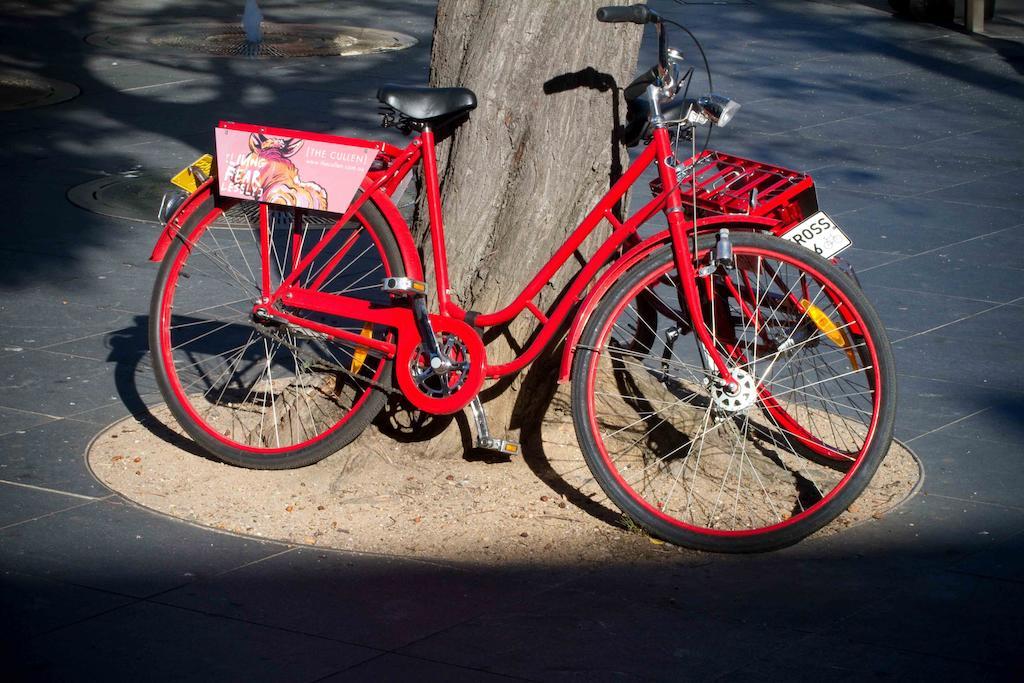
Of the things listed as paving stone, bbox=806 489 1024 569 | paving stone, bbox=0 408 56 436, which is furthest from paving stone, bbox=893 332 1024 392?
paving stone, bbox=0 408 56 436

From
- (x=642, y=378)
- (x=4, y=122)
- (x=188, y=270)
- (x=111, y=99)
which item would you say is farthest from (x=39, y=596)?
(x=111, y=99)

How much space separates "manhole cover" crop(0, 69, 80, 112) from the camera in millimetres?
10758

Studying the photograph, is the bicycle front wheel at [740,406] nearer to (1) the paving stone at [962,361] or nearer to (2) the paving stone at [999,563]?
(2) the paving stone at [999,563]

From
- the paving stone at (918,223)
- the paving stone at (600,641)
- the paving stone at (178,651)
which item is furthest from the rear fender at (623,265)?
the paving stone at (918,223)

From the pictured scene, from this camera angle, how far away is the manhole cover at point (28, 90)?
35.3 feet

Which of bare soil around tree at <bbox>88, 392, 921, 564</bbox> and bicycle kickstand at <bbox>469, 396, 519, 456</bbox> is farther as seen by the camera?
bicycle kickstand at <bbox>469, 396, 519, 456</bbox>

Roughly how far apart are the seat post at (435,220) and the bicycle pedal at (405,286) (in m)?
0.08

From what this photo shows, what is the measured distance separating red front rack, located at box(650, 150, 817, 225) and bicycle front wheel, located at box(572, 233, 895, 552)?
167 millimetres

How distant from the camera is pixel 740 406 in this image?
4043 millimetres

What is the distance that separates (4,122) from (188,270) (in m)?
4.05

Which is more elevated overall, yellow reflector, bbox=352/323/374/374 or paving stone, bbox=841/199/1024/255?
yellow reflector, bbox=352/323/374/374

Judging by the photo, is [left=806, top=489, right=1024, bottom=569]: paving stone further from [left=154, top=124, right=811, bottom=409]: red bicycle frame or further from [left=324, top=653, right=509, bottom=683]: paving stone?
[left=324, top=653, right=509, bottom=683]: paving stone

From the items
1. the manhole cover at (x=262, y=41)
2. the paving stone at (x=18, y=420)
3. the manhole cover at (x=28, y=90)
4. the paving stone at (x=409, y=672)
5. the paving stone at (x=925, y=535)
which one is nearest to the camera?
the paving stone at (x=409, y=672)

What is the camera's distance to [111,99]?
36.7ft
